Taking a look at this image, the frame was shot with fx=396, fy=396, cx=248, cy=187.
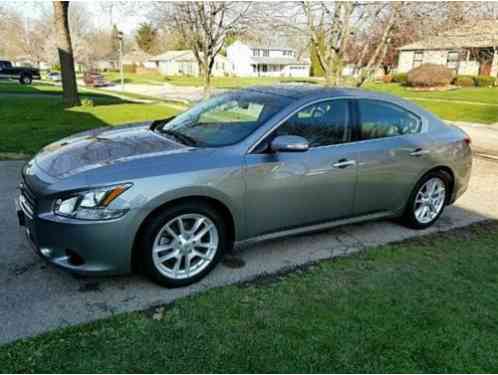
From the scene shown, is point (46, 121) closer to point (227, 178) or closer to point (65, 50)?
point (65, 50)

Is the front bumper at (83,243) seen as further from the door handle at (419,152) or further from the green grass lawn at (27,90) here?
the green grass lawn at (27,90)

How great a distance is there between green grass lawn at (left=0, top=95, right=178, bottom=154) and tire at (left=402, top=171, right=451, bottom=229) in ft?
21.6

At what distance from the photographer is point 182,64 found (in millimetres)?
70438

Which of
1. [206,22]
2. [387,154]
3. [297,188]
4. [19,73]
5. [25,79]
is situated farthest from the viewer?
[19,73]

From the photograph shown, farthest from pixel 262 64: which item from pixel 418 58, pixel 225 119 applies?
pixel 225 119

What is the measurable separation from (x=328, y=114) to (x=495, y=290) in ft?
6.78

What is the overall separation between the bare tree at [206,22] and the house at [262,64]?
55.8m

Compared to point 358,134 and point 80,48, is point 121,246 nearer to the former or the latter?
point 358,134

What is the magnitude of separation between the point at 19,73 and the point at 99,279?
3705 cm

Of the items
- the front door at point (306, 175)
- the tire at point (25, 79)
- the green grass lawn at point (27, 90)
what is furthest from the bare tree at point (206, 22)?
the tire at point (25, 79)

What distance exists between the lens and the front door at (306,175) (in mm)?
3334

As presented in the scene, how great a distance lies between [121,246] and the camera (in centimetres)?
285

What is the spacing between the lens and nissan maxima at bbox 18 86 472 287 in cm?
281

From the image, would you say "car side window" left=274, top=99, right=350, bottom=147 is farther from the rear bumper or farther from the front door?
the rear bumper
